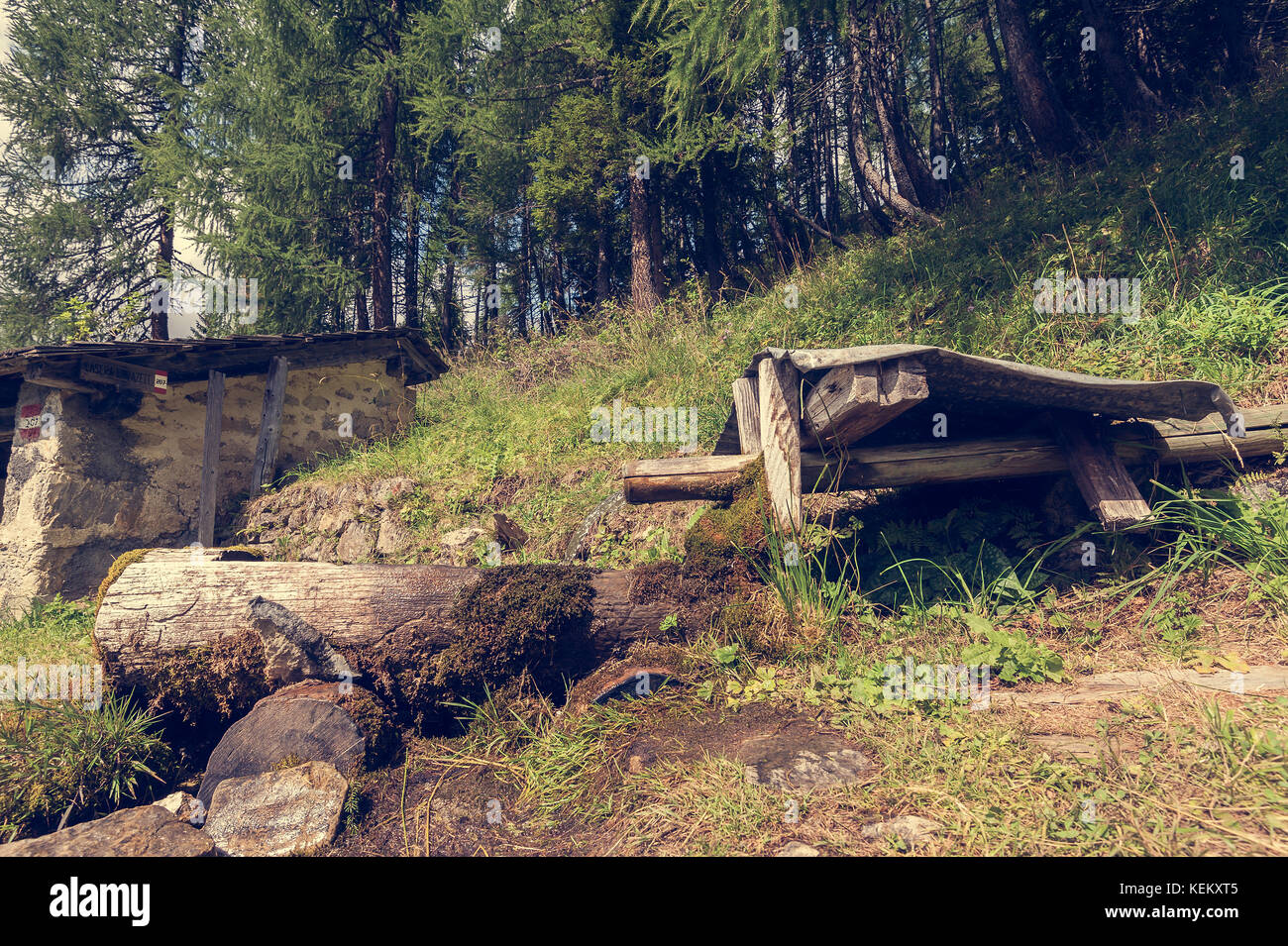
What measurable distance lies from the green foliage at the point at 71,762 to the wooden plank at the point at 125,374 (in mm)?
4488

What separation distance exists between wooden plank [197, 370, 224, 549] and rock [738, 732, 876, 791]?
25.6ft

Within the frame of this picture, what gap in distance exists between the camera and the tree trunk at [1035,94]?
8039 mm

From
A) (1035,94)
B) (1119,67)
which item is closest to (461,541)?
(1035,94)

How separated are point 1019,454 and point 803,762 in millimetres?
2424

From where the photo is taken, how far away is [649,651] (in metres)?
3.67

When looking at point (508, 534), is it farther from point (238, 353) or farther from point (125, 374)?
point (125, 374)

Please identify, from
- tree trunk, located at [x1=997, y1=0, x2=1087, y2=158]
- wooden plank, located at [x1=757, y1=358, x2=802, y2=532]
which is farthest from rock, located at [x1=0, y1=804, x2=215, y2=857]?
tree trunk, located at [x1=997, y1=0, x2=1087, y2=158]

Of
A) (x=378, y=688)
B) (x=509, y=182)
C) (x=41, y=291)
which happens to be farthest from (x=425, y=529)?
(x=41, y=291)

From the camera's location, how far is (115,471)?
730cm

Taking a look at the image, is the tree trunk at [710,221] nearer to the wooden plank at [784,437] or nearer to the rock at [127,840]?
the wooden plank at [784,437]

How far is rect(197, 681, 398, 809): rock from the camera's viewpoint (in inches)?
130

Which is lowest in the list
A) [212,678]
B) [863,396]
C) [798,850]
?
[798,850]
